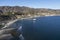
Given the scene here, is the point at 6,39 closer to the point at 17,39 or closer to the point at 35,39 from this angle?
the point at 17,39

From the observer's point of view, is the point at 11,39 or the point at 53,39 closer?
the point at 11,39

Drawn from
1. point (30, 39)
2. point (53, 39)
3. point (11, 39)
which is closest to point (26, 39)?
point (30, 39)

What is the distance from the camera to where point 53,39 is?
163ft

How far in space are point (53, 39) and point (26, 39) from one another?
887cm

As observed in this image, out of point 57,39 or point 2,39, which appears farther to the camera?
point 57,39

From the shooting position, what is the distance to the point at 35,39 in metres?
47.4

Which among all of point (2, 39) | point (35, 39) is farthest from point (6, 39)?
point (35, 39)

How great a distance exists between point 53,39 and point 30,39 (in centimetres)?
793

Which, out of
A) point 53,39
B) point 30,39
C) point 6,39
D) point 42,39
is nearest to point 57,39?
point 53,39

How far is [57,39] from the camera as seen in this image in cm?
4944

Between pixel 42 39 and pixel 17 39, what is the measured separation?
295 inches

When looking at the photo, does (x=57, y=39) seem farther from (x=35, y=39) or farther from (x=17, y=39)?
(x=17, y=39)

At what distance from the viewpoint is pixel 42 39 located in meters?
48.2

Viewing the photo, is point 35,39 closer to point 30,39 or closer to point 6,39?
point 30,39
